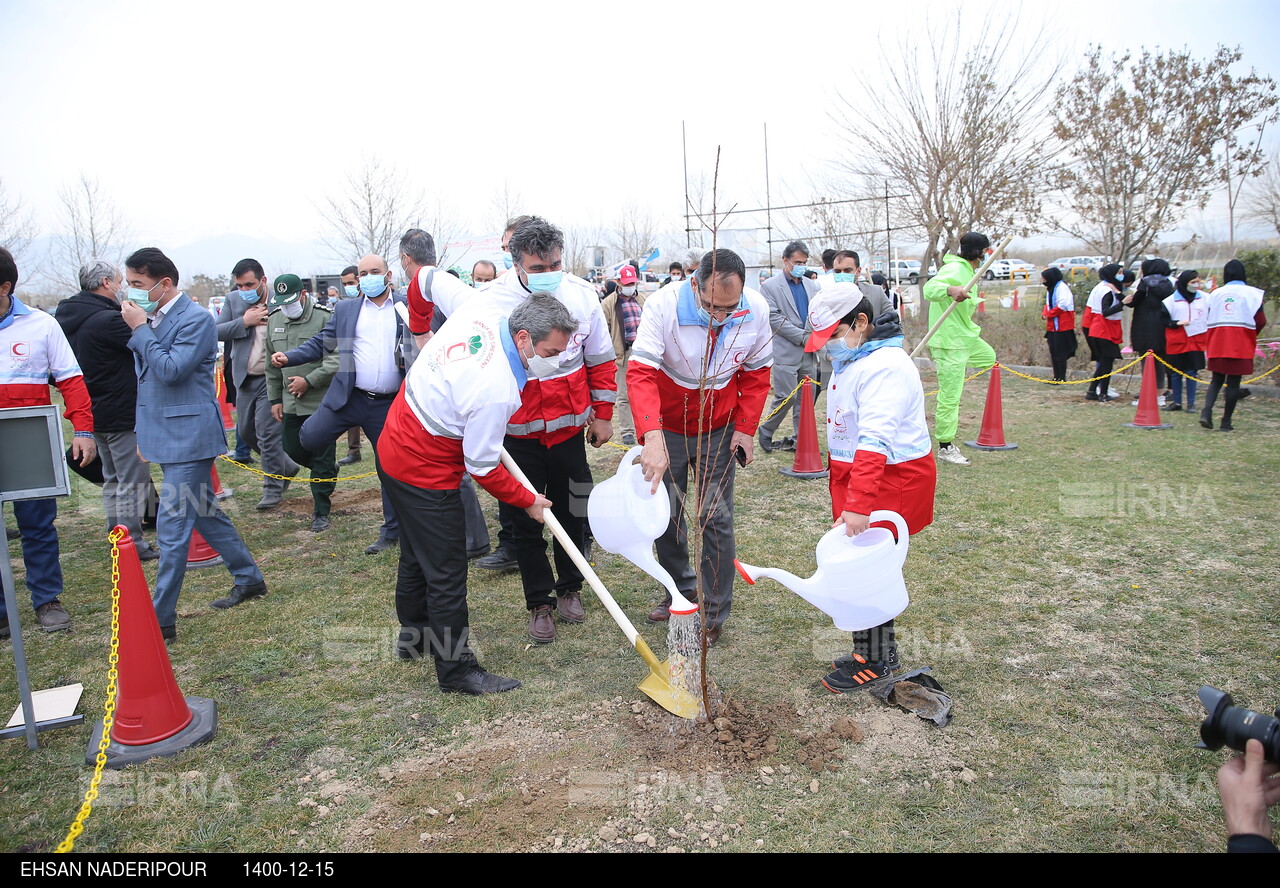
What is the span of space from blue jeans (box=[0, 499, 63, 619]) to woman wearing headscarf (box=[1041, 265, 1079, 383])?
38.7ft

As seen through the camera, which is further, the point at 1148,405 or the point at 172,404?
the point at 1148,405

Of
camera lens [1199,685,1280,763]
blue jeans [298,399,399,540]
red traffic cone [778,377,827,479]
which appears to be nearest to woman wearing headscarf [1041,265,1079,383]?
red traffic cone [778,377,827,479]

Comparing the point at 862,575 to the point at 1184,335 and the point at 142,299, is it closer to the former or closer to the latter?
the point at 142,299

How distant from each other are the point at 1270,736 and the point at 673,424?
279 centimetres

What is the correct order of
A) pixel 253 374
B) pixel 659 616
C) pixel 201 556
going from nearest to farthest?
pixel 659 616 < pixel 201 556 < pixel 253 374

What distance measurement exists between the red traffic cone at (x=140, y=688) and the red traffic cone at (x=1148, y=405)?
31.5 ft

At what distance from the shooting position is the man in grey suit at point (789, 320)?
25.6ft

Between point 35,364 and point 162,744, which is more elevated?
Answer: point 35,364

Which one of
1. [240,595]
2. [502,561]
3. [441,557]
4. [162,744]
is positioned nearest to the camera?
[162,744]

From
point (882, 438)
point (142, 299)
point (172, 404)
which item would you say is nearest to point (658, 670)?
point (882, 438)

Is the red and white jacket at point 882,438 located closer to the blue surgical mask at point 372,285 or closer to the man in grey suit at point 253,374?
the blue surgical mask at point 372,285

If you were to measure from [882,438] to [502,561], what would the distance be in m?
3.08

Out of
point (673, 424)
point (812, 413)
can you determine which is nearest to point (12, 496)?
point (673, 424)

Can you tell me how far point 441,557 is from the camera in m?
3.63
